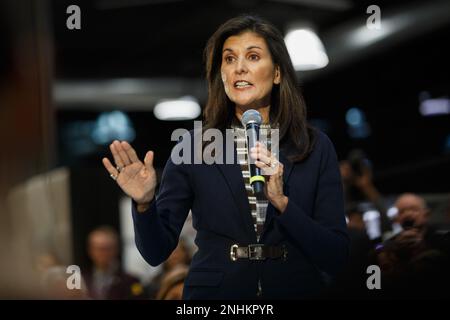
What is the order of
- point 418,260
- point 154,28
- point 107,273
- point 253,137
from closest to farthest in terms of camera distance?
1. point 253,137
2. point 418,260
3. point 107,273
4. point 154,28

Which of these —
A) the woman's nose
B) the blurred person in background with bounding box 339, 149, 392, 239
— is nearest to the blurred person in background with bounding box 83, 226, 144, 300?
the blurred person in background with bounding box 339, 149, 392, 239

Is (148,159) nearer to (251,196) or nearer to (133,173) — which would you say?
(133,173)

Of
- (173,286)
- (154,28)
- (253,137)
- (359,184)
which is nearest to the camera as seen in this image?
(253,137)

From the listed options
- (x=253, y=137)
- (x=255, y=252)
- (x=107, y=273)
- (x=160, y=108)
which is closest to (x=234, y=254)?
(x=255, y=252)

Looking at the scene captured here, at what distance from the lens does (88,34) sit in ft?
14.9

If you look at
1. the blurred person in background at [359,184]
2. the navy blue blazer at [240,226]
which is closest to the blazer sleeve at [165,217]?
the navy blue blazer at [240,226]

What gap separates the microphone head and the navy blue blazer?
153 mm

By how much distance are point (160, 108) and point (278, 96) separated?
→ 2.59 meters

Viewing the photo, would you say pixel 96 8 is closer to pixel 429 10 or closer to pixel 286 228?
pixel 429 10

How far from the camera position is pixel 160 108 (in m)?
4.54

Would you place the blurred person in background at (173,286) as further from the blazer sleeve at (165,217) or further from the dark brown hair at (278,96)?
the dark brown hair at (278,96)

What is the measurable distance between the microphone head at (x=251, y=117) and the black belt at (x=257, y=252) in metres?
0.30
